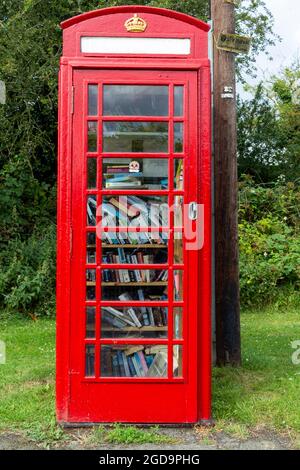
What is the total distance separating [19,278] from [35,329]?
1504 mm

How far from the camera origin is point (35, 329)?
8188 millimetres

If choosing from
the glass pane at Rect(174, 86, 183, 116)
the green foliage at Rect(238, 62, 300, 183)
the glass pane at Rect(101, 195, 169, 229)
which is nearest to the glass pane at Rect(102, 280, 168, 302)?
the glass pane at Rect(101, 195, 169, 229)

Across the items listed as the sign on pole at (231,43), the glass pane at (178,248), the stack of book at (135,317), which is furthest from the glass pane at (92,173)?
the sign on pole at (231,43)

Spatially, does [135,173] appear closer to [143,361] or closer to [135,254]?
[135,254]

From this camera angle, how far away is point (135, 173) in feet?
14.1

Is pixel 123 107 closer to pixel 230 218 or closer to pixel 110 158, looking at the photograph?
pixel 110 158

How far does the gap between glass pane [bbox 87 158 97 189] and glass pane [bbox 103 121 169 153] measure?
0.13 meters

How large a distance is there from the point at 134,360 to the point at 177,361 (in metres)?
0.32

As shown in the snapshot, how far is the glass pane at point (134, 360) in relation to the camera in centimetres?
429

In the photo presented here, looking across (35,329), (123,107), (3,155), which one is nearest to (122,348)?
(123,107)

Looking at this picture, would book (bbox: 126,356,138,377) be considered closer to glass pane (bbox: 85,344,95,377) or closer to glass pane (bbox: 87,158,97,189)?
glass pane (bbox: 85,344,95,377)

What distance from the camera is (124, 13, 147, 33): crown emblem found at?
4.24m

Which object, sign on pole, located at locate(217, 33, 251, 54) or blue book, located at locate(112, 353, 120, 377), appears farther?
sign on pole, located at locate(217, 33, 251, 54)

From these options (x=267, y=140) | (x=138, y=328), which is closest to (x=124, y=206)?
(x=138, y=328)
